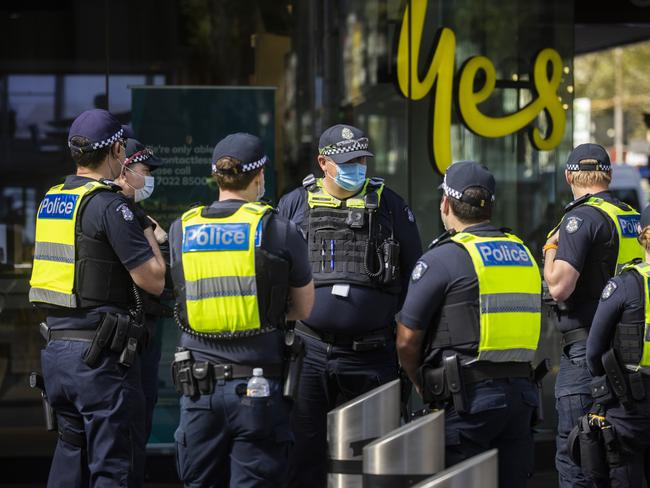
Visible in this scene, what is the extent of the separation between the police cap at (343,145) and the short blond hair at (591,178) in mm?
1321

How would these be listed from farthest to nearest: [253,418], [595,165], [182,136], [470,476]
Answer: [182,136] < [595,165] < [253,418] < [470,476]

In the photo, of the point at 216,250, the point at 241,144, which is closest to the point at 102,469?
the point at 216,250

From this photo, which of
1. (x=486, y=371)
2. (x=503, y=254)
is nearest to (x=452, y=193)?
(x=503, y=254)

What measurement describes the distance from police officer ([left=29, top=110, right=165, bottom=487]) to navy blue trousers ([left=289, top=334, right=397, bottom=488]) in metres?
0.87

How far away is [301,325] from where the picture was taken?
672 cm

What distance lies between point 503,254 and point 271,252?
96 centimetres

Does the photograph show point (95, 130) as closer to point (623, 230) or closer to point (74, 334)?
point (74, 334)

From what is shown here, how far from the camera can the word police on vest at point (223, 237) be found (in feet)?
17.5

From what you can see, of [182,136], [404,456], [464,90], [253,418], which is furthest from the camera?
[464,90]

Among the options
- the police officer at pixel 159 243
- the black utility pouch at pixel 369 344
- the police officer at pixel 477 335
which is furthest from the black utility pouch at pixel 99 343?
the police officer at pixel 477 335

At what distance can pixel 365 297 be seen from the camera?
6672 mm

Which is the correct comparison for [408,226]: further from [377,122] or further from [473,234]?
[377,122]

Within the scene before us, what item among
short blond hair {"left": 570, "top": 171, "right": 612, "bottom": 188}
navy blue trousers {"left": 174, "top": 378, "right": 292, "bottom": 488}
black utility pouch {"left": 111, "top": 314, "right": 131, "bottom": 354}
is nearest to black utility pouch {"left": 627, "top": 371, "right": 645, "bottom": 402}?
short blond hair {"left": 570, "top": 171, "right": 612, "bottom": 188}

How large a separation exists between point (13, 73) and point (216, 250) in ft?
13.7
